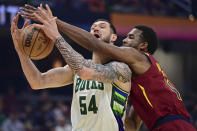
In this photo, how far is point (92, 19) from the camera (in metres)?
12.1

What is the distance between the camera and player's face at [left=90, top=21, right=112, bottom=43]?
4621mm

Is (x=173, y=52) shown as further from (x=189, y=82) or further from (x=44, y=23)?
(x=44, y=23)

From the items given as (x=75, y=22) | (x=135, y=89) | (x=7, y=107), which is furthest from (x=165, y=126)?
(x=7, y=107)

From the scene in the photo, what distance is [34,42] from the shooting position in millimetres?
4109

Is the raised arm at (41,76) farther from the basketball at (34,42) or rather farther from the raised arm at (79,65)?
the raised arm at (79,65)

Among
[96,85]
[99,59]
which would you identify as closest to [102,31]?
[99,59]

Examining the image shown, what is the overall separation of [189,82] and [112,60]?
1378 cm

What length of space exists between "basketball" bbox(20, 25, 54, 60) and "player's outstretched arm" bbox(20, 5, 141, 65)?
0.18 m

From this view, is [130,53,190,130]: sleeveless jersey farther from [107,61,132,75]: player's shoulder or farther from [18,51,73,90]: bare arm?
[18,51,73,90]: bare arm

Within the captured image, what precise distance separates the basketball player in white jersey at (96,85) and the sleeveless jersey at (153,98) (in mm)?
153

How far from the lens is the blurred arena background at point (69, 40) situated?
38.7 ft

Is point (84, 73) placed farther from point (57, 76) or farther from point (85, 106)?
point (57, 76)

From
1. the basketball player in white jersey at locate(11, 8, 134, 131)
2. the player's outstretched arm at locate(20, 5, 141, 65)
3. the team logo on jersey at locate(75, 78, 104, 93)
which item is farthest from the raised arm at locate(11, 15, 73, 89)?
the player's outstretched arm at locate(20, 5, 141, 65)

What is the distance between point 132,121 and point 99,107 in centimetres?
73
